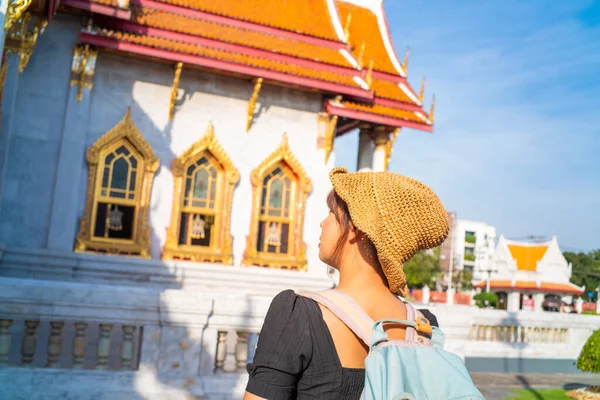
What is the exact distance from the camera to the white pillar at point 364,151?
1329cm

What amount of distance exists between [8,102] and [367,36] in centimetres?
751

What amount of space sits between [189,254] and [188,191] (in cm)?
107

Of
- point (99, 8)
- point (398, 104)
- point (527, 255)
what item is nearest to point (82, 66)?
point (99, 8)

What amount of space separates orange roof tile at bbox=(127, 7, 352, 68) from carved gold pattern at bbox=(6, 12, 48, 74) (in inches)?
63.1

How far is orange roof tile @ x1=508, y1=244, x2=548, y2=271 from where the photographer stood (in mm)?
44219

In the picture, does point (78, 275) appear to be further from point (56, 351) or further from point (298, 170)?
point (56, 351)

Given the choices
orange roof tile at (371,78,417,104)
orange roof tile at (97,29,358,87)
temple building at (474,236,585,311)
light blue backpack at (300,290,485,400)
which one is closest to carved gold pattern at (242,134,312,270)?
orange roof tile at (97,29,358,87)

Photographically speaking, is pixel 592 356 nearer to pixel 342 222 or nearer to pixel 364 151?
pixel 364 151

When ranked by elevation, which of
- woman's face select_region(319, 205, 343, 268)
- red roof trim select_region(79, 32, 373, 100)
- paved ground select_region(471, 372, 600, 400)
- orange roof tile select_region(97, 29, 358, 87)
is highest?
orange roof tile select_region(97, 29, 358, 87)

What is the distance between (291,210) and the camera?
37.2 ft

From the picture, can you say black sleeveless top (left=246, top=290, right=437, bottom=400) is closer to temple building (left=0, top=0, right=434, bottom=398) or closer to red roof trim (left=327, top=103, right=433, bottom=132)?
temple building (left=0, top=0, right=434, bottom=398)

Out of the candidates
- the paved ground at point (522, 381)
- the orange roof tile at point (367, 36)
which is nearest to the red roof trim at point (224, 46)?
the orange roof tile at point (367, 36)

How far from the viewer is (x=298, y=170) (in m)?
11.3

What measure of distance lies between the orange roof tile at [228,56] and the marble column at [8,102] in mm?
1390
